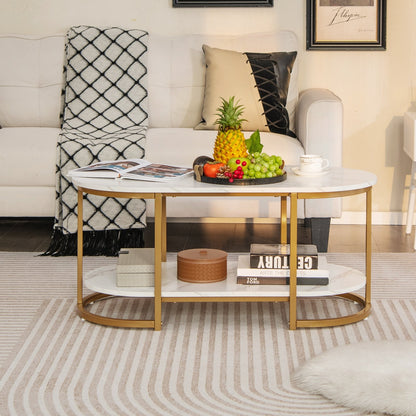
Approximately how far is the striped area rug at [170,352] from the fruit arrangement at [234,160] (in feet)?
1.51

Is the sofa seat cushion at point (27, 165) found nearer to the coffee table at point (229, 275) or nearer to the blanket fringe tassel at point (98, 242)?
the blanket fringe tassel at point (98, 242)

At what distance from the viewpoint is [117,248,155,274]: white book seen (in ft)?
7.88

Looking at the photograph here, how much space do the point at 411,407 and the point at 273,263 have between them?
0.76 metres

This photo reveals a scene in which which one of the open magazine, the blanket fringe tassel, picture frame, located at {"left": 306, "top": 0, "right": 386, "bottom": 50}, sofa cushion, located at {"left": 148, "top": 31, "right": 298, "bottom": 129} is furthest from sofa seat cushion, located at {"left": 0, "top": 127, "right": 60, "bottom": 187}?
picture frame, located at {"left": 306, "top": 0, "right": 386, "bottom": 50}

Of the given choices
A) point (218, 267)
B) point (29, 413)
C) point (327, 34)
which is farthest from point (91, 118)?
point (29, 413)

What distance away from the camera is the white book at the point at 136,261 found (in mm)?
Answer: 2402

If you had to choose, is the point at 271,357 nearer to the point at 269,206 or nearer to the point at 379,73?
the point at 269,206

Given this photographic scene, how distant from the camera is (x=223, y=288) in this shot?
2.37m

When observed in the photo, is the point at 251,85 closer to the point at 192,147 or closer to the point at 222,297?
the point at 192,147

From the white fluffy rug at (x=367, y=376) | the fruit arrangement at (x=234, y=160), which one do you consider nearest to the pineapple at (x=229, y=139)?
the fruit arrangement at (x=234, y=160)

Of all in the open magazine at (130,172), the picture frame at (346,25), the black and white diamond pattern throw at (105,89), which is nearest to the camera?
the open magazine at (130,172)

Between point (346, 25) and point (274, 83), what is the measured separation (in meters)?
0.63

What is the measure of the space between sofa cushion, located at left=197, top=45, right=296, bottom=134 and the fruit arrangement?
1150 millimetres

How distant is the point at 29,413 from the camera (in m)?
1.78
